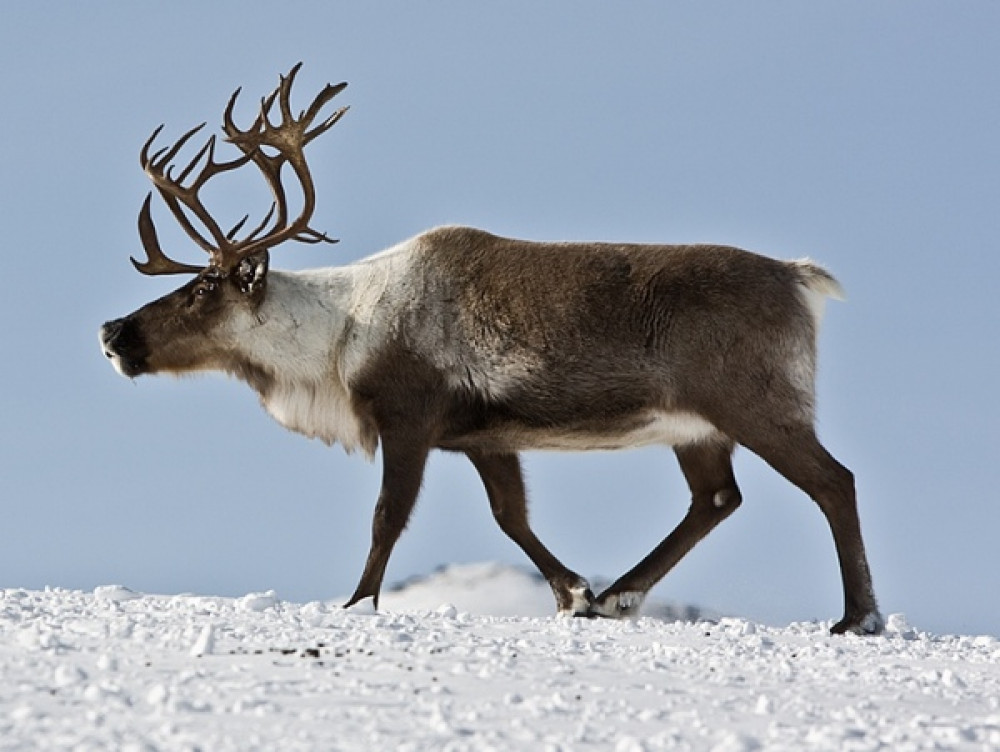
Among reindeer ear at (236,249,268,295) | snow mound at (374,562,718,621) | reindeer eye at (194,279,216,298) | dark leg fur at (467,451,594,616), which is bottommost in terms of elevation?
snow mound at (374,562,718,621)

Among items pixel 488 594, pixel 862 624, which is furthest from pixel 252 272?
pixel 862 624

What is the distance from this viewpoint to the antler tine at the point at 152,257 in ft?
33.6

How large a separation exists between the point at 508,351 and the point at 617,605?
182cm

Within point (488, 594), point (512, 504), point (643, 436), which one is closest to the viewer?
point (643, 436)

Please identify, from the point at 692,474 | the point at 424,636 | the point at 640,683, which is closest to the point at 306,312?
the point at 692,474

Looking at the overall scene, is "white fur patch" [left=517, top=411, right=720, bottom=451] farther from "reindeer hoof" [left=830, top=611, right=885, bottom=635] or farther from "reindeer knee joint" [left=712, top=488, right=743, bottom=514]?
"reindeer hoof" [left=830, top=611, right=885, bottom=635]

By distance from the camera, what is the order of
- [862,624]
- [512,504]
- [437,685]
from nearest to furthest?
[437,685]
[862,624]
[512,504]

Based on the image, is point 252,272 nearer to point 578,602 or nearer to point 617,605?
point 578,602

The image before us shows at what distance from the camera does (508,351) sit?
31.0 feet

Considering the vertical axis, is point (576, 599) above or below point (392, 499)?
below

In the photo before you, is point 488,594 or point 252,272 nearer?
point 252,272

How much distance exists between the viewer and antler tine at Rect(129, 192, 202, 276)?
33.6 ft

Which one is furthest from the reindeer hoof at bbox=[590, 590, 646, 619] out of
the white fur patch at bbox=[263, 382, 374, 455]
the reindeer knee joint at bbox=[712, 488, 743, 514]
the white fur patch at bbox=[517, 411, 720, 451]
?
the white fur patch at bbox=[263, 382, 374, 455]

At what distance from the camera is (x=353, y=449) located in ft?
32.8
